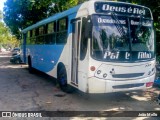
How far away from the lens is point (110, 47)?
7789 mm

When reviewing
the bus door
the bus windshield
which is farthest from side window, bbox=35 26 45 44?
the bus windshield

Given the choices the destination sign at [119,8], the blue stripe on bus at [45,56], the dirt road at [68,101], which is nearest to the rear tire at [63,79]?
the dirt road at [68,101]

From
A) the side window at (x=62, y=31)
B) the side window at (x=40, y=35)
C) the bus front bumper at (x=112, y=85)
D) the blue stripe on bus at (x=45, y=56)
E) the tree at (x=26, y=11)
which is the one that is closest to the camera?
the bus front bumper at (x=112, y=85)

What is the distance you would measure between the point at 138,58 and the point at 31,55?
9.91m

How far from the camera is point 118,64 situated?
7.86m

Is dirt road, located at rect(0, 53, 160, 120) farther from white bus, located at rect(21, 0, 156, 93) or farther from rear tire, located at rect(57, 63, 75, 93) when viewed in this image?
white bus, located at rect(21, 0, 156, 93)

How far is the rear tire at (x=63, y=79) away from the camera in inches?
392

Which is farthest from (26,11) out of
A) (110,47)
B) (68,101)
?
(110,47)

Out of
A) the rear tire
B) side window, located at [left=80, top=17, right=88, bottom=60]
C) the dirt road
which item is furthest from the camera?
the rear tire

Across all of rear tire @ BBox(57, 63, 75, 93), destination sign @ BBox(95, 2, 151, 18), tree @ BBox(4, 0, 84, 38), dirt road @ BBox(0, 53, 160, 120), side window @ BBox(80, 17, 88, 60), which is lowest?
dirt road @ BBox(0, 53, 160, 120)

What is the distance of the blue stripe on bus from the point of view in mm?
11038

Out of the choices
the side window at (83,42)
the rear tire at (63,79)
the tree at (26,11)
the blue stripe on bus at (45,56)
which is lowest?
the rear tire at (63,79)

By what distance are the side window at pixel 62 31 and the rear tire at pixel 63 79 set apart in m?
1.02

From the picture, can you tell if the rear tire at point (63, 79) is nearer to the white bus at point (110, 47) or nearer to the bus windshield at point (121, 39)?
the white bus at point (110, 47)
